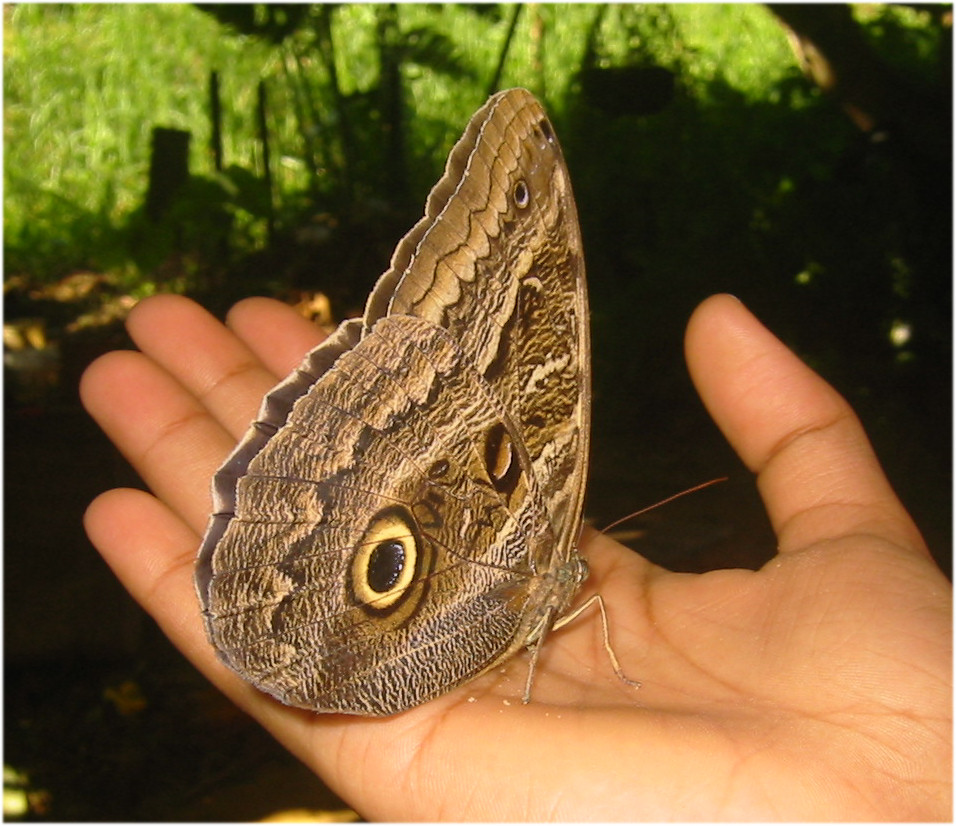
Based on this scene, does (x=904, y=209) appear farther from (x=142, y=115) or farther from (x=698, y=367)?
(x=142, y=115)

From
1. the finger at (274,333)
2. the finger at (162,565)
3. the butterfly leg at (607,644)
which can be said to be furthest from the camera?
the finger at (274,333)

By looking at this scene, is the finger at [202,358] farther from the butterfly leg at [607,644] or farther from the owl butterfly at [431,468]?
the butterfly leg at [607,644]

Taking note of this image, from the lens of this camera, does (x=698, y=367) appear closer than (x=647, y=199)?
Yes

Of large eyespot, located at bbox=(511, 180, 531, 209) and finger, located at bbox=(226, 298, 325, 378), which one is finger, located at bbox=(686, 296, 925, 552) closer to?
large eyespot, located at bbox=(511, 180, 531, 209)

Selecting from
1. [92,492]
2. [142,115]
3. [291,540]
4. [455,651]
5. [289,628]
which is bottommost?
[92,492]

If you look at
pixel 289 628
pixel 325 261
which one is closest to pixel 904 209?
pixel 325 261

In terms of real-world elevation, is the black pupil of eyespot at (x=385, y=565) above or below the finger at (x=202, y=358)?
below

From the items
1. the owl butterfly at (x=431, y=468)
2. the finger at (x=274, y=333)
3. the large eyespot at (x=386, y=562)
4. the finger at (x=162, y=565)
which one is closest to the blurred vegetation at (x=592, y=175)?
the finger at (x=274, y=333)

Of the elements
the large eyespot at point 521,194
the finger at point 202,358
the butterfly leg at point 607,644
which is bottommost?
the butterfly leg at point 607,644

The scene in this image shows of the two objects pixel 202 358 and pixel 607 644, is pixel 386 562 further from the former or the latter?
pixel 202 358
